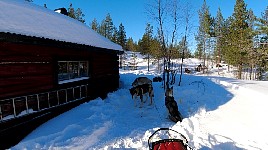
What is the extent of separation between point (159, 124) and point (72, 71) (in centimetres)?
479

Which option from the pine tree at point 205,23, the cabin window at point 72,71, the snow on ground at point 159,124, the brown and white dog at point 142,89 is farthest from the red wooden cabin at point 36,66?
the pine tree at point 205,23

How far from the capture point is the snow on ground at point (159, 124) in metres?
6.02

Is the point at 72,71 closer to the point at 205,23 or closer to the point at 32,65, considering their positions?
the point at 32,65

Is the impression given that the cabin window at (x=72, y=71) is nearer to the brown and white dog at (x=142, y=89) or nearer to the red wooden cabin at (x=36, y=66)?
the red wooden cabin at (x=36, y=66)

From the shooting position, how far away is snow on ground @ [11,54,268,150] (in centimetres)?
602

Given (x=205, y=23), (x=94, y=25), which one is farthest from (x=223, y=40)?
(x=94, y=25)

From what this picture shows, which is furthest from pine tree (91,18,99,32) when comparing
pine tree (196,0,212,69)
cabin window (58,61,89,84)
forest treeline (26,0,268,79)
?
cabin window (58,61,89,84)

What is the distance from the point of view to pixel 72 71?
10234 millimetres

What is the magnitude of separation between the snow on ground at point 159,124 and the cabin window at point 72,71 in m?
1.40

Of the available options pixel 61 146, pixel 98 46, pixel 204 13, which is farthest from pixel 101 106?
pixel 204 13

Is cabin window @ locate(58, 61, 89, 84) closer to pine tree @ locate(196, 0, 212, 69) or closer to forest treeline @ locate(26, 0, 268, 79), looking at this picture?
forest treeline @ locate(26, 0, 268, 79)

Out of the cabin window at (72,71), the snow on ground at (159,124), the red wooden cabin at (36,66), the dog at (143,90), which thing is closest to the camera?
the snow on ground at (159,124)

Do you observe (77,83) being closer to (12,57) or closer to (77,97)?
(77,97)

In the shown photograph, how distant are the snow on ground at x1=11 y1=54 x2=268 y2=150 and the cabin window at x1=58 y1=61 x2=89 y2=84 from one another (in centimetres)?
140
